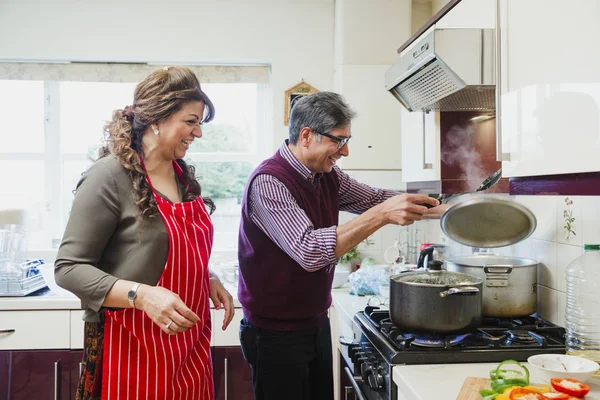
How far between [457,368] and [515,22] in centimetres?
89

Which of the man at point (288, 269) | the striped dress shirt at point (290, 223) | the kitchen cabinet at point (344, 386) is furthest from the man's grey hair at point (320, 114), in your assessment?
the kitchen cabinet at point (344, 386)

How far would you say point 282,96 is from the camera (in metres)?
3.43

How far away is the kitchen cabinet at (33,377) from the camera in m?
2.65

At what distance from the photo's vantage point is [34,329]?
2.67m

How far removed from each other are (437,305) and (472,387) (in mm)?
319

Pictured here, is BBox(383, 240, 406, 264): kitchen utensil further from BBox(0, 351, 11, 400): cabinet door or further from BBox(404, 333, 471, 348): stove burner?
BBox(0, 351, 11, 400): cabinet door

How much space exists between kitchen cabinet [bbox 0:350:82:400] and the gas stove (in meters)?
1.62

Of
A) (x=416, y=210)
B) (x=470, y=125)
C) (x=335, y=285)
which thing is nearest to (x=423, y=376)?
(x=416, y=210)

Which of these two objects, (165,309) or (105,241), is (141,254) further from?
(165,309)

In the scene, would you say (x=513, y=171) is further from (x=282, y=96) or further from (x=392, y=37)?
(x=282, y=96)

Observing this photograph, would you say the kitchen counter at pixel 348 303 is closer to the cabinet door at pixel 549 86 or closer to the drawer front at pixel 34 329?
the cabinet door at pixel 549 86

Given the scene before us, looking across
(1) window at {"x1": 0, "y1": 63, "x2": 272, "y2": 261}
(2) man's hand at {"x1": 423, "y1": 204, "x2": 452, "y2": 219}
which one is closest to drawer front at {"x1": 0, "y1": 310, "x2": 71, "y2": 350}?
(1) window at {"x1": 0, "y1": 63, "x2": 272, "y2": 261}

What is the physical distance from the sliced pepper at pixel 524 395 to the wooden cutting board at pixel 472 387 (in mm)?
98

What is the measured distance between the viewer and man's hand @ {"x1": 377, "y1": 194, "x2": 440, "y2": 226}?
1.51 metres
